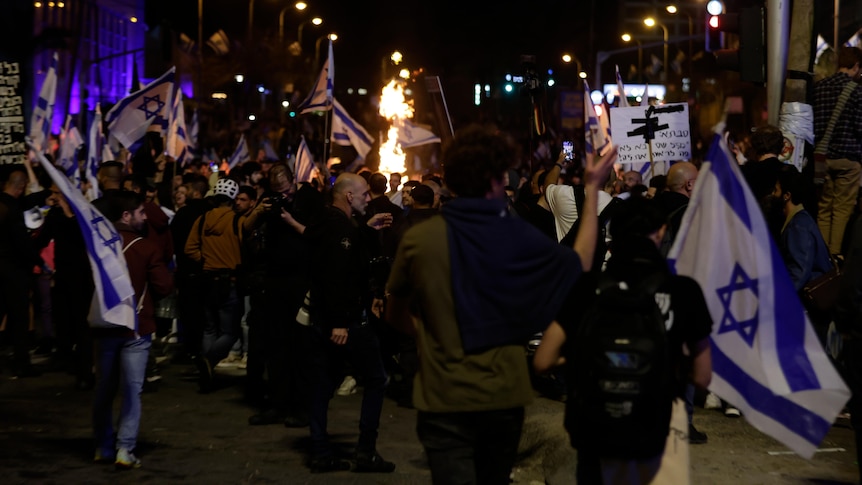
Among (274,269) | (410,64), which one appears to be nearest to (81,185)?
(274,269)

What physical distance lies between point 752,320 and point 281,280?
5876 millimetres

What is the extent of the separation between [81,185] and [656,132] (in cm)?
1053

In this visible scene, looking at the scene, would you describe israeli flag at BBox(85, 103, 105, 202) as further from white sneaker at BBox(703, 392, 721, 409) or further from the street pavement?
white sneaker at BBox(703, 392, 721, 409)

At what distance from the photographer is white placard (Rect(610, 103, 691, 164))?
41.2 ft

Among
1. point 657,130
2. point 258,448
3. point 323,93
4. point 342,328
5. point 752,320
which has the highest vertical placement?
point 323,93

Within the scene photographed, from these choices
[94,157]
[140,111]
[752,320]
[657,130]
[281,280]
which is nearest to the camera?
[752,320]

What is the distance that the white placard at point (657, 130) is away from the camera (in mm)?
12547

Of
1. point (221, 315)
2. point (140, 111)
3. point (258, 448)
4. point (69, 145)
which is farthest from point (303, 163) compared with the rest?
point (258, 448)

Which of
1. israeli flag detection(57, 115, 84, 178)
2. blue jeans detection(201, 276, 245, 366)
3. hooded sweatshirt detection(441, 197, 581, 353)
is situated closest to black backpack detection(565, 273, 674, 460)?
hooded sweatshirt detection(441, 197, 581, 353)

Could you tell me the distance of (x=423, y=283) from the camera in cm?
504

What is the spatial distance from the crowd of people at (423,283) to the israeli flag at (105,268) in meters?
0.26

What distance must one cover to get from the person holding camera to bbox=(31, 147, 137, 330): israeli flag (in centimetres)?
203

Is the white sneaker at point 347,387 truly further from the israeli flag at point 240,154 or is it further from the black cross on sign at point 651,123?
the israeli flag at point 240,154

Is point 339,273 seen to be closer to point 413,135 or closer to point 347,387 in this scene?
point 347,387
